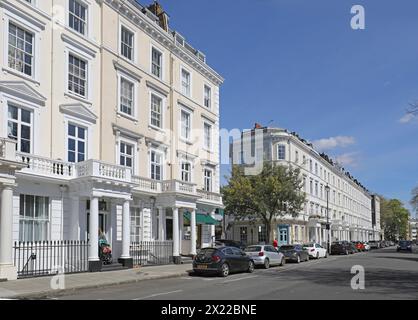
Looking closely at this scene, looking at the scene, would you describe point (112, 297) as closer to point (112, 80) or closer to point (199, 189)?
point (112, 80)

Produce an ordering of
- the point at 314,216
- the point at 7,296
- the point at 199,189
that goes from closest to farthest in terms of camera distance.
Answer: the point at 7,296
the point at 199,189
the point at 314,216

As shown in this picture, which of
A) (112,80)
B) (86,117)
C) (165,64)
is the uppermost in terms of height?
(165,64)

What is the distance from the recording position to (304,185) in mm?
65625

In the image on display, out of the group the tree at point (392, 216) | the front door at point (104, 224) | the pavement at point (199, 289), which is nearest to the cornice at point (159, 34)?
the front door at point (104, 224)

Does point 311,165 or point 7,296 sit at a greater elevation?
point 311,165

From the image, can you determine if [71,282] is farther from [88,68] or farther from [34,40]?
[88,68]

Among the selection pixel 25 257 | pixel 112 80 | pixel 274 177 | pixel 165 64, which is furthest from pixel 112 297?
pixel 274 177

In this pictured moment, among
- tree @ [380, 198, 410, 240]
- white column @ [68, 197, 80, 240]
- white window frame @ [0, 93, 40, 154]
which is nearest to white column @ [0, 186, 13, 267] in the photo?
white window frame @ [0, 93, 40, 154]

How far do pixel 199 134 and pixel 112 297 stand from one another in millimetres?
23958

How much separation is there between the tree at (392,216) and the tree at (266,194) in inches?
4583

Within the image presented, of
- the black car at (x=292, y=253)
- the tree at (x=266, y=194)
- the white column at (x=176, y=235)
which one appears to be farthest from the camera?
the tree at (x=266, y=194)

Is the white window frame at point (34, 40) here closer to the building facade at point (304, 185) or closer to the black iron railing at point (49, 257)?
the black iron railing at point (49, 257)

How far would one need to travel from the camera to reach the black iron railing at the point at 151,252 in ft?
92.8
